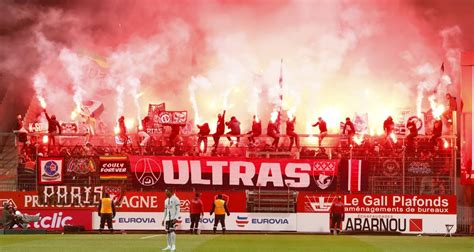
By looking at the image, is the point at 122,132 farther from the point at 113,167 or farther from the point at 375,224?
the point at 375,224

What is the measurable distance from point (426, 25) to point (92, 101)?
19485mm

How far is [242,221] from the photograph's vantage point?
43.0 metres

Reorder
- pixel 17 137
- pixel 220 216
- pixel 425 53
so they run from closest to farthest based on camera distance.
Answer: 1. pixel 220 216
2. pixel 17 137
3. pixel 425 53

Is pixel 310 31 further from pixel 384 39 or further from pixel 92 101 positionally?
pixel 92 101

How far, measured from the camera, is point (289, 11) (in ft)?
185

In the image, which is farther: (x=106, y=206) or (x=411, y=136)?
(x=411, y=136)

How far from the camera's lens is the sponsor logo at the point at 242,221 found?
4300 centimetres

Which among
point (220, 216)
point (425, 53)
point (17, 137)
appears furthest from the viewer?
point (425, 53)

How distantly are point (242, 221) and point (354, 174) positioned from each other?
544 cm

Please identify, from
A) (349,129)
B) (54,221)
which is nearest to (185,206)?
(54,221)

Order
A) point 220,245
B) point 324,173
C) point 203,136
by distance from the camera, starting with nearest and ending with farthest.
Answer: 1. point 220,245
2. point 324,173
3. point 203,136

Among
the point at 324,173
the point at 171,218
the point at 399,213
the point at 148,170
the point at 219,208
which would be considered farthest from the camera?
the point at 148,170

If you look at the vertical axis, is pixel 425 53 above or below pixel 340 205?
above

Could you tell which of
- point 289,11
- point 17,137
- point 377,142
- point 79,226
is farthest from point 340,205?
point 289,11
